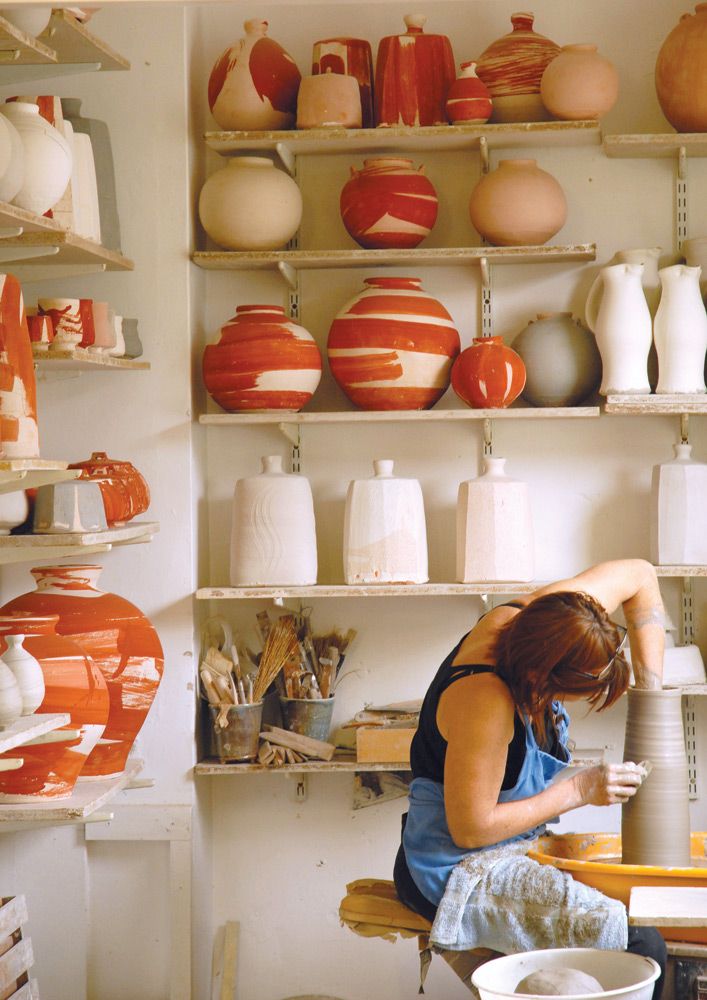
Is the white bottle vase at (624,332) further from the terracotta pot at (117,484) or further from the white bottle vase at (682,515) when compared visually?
the terracotta pot at (117,484)

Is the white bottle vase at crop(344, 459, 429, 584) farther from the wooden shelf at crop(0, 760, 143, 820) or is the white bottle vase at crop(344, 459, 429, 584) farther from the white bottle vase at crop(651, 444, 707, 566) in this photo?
the wooden shelf at crop(0, 760, 143, 820)

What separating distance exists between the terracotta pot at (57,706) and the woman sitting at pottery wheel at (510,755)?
0.68 m

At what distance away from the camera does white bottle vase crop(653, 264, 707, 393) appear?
9.24 ft

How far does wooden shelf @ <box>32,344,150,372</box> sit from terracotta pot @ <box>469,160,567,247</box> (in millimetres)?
933

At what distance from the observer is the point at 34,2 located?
118 cm

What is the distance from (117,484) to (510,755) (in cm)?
112

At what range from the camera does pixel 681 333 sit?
2814 mm

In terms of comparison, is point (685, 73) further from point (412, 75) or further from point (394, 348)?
point (394, 348)

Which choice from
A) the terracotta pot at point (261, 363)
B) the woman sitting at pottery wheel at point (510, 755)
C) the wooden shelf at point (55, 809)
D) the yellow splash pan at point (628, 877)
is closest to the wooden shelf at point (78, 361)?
the terracotta pot at point (261, 363)

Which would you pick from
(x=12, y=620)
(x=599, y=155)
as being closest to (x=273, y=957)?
(x=12, y=620)

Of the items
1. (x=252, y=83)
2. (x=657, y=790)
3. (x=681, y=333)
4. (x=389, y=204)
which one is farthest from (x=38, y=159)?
(x=657, y=790)

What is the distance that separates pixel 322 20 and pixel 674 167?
102cm

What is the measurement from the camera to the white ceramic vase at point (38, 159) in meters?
2.23

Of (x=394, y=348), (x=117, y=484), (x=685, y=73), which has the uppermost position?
(x=685, y=73)
